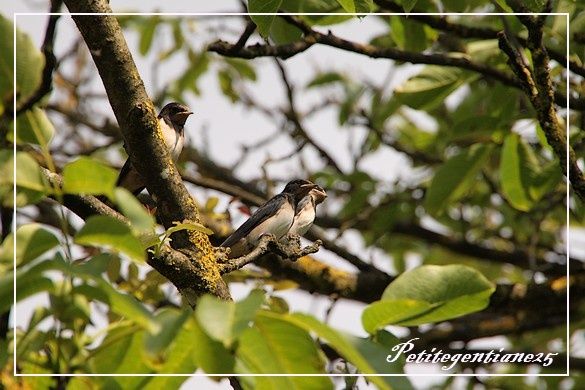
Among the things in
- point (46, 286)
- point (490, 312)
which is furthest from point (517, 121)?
point (46, 286)

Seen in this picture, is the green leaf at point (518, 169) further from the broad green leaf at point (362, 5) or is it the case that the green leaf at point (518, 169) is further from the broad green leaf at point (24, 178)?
the broad green leaf at point (24, 178)

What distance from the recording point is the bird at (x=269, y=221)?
3055mm

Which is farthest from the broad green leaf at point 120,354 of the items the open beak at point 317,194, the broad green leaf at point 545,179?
the broad green leaf at point 545,179

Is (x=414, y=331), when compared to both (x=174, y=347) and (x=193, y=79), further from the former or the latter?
(x=174, y=347)

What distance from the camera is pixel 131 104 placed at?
2189 mm

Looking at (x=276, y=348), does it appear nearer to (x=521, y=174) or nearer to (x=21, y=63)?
(x=21, y=63)

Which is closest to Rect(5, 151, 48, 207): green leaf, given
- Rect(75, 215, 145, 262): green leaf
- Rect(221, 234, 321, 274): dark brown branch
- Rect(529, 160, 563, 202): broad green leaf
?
Rect(75, 215, 145, 262): green leaf

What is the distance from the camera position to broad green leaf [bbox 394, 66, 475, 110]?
3.24 m

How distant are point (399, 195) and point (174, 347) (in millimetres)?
3033

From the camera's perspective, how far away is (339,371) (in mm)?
2330

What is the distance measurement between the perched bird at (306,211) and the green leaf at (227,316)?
4.93 ft

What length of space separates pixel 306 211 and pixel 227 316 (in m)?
1.80

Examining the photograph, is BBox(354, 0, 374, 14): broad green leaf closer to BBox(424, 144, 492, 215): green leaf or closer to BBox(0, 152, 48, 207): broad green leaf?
BBox(0, 152, 48, 207): broad green leaf

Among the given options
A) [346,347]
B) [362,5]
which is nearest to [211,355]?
[346,347]
